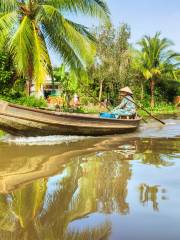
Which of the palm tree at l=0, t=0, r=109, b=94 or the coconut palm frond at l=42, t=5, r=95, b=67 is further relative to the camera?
the coconut palm frond at l=42, t=5, r=95, b=67

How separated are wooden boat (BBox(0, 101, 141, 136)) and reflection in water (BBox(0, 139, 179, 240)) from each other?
1635 mm

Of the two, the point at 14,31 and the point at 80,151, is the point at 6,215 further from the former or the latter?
the point at 14,31

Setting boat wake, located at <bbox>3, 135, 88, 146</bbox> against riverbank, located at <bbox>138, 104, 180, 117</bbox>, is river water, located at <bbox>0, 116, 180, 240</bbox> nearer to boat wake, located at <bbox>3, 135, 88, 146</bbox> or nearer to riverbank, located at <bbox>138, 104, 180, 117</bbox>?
boat wake, located at <bbox>3, 135, 88, 146</bbox>

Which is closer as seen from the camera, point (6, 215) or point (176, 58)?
point (6, 215)

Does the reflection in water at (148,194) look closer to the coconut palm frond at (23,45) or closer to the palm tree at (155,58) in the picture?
the coconut palm frond at (23,45)

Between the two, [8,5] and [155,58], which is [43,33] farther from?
[155,58]

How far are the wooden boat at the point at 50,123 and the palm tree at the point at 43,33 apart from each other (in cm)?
195

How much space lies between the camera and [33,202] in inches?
200

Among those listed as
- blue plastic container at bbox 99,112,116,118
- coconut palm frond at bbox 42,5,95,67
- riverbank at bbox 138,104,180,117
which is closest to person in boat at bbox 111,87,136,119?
blue plastic container at bbox 99,112,116,118

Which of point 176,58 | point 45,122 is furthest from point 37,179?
point 176,58

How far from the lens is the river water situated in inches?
162

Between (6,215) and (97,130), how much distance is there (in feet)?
26.6

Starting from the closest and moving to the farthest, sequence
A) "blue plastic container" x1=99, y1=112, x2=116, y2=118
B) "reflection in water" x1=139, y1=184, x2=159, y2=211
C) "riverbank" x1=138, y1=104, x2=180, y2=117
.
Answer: "reflection in water" x1=139, y1=184, x2=159, y2=211, "blue plastic container" x1=99, y1=112, x2=116, y2=118, "riverbank" x1=138, y1=104, x2=180, y2=117

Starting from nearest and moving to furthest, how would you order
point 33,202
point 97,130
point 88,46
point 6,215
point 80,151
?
point 6,215 < point 33,202 < point 80,151 < point 97,130 < point 88,46
